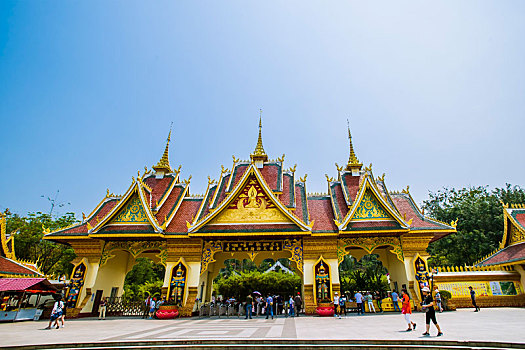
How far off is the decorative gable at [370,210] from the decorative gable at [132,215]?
11.7 meters

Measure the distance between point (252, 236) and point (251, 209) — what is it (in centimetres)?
152

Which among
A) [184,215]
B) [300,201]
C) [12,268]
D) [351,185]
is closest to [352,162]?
[351,185]

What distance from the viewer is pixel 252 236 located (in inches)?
Answer: 611

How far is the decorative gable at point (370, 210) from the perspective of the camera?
1548 centimetres

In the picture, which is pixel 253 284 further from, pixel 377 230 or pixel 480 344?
pixel 480 344

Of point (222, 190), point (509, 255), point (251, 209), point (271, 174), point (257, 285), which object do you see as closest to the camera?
point (251, 209)

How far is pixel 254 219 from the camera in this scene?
1581 cm

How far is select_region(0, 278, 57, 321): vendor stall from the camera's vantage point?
14.4m

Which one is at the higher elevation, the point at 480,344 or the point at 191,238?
the point at 191,238

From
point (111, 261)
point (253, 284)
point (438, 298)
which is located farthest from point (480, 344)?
point (253, 284)

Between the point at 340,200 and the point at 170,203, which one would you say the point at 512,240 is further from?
the point at 170,203

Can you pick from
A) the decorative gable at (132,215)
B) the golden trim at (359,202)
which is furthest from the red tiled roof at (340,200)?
the decorative gable at (132,215)

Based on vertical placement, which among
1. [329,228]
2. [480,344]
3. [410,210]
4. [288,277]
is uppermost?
[410,210]

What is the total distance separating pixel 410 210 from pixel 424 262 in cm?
352
